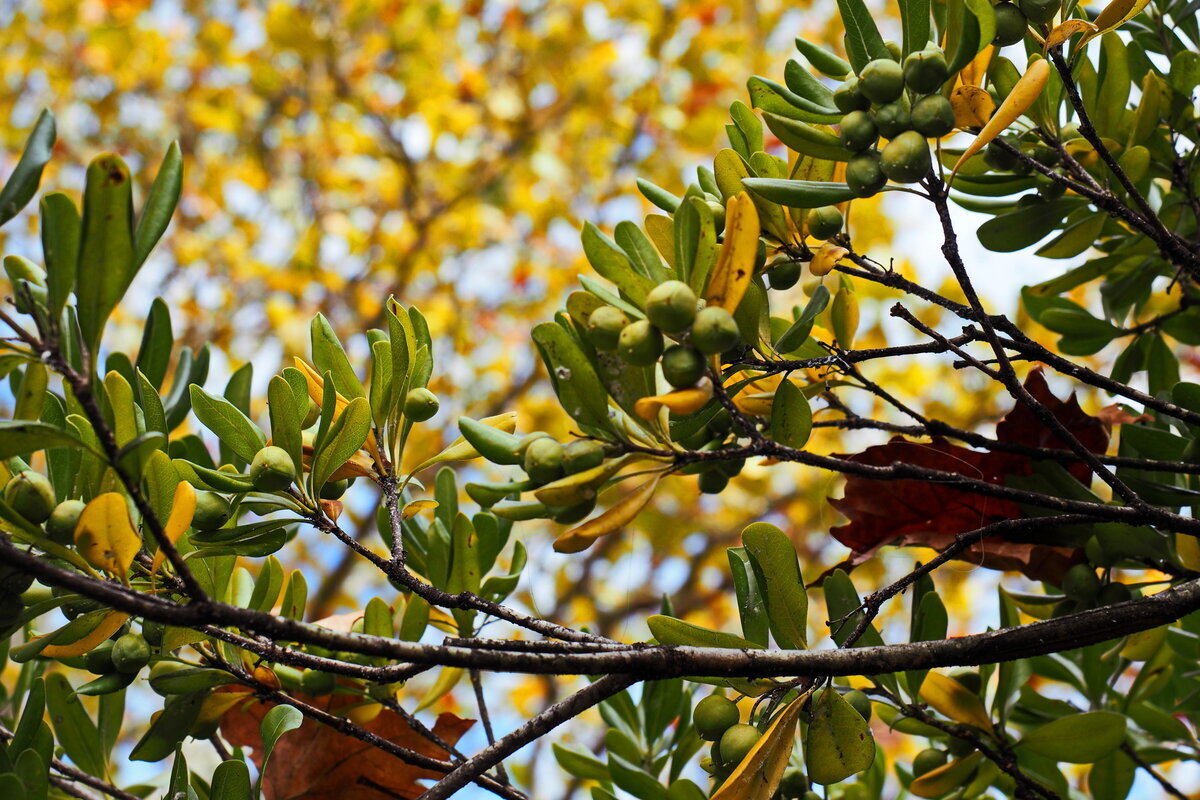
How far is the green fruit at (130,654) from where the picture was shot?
0.67m

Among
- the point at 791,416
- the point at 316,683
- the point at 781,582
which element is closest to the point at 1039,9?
the point at 791,416

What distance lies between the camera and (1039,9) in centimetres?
66

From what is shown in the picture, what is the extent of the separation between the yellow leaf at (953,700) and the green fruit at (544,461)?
447 millimetres

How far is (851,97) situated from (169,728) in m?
0.72

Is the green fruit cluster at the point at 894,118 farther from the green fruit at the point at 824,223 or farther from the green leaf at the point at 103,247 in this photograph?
the green leaf at the point at 103,247

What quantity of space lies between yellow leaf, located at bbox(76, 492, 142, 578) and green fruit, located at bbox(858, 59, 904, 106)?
534 millimetres

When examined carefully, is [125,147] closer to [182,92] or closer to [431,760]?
[182,92]

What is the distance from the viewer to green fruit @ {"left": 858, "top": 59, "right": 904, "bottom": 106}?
63 cm

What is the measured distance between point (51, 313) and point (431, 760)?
19.1 inches

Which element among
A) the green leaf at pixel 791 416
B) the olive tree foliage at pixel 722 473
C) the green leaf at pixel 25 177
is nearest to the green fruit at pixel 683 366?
the olive tree foliage at pixel 722 473

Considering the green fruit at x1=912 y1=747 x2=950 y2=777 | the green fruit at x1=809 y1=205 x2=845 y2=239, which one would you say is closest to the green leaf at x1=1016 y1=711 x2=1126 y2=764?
the green fruit at x1=912 y1=747 x2=950 y2=777

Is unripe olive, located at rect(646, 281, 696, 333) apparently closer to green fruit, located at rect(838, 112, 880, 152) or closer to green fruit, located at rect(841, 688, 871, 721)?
green fruit, located at rect(838, 112, 880, 152)

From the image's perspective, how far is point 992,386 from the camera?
2.29 meters

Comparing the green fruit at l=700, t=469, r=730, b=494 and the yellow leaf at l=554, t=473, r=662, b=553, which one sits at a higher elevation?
the green fruit at l=700, t=469, r=730, b=494
